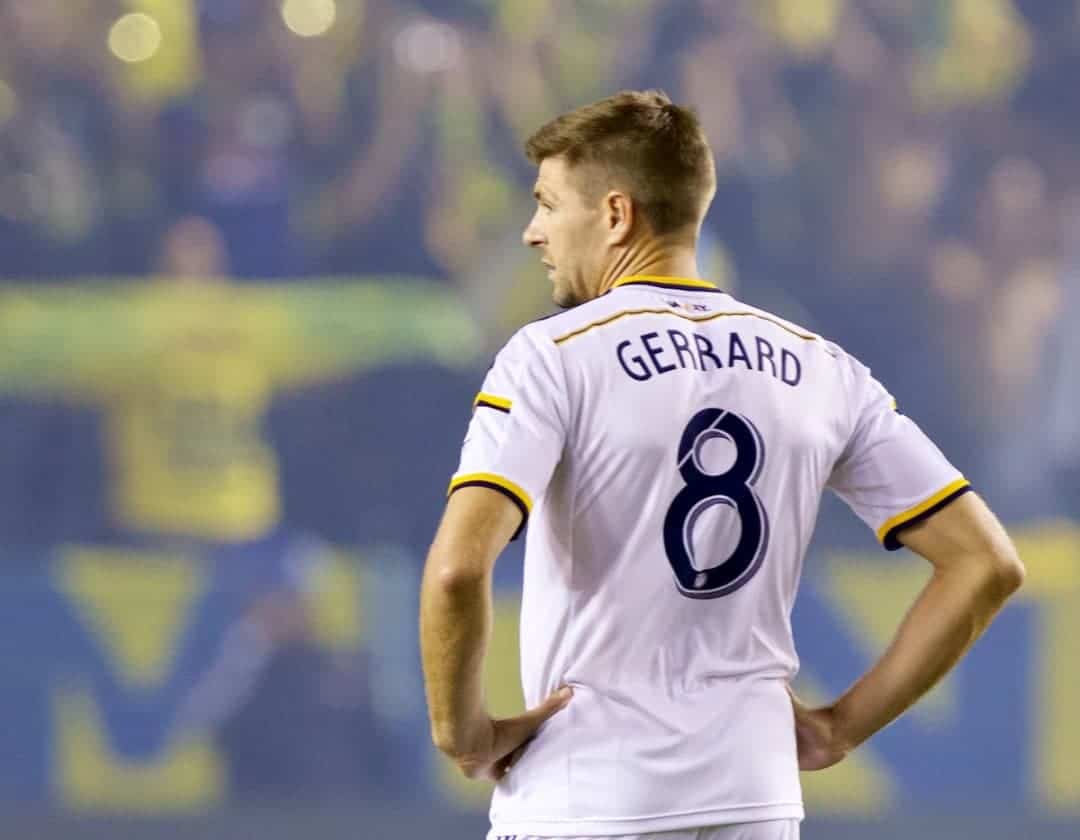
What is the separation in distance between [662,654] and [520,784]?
222 mm

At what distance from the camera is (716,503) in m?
1.89

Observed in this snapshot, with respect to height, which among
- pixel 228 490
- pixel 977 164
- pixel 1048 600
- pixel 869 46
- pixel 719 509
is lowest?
pixel 1048 600

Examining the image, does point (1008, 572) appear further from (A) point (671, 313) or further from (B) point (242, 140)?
(B) point (242, 140)

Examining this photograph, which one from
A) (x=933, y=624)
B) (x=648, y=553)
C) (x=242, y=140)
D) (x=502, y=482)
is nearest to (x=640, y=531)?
(x=648, y=553)

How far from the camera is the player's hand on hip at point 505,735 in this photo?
1880 millimetres

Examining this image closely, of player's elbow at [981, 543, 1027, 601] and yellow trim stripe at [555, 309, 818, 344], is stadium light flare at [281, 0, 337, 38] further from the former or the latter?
player's elbow at [981, 543, 1027, 601]

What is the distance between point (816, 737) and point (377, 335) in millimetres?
4271

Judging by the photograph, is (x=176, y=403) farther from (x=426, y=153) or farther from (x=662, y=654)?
(x=662, y=654)

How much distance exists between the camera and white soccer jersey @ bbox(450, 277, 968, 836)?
6.11 ft

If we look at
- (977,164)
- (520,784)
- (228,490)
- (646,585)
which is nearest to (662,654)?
(646,585)

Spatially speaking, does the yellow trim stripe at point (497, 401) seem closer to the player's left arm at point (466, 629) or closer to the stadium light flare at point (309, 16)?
the player's left arm at point (466, 629)

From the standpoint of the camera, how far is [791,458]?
6.43ft

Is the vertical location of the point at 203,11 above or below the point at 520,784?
above

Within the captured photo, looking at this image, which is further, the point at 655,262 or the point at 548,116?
the point at 548,116
